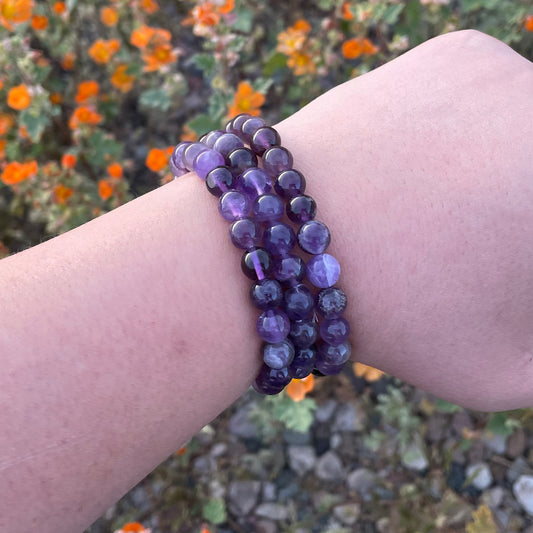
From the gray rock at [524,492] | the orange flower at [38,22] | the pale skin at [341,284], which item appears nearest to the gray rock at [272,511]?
the gray rock at [524,492]

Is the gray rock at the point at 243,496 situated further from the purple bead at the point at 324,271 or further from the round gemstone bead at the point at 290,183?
the round gemstone bead at the point at 290,183

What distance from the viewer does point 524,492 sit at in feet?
7.71

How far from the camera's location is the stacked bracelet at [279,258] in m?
1.19

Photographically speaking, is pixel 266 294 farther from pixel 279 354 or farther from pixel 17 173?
pixel 17 173

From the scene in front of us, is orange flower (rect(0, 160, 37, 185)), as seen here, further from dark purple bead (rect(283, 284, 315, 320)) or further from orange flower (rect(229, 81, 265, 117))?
dark purple bead (rect(283, 284, 315, 320))

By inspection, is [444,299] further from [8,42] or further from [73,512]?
[8,42]

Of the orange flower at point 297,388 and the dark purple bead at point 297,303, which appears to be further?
the orange flower at point 297,388

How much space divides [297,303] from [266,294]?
86mm

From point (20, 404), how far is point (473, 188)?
118 centimetres

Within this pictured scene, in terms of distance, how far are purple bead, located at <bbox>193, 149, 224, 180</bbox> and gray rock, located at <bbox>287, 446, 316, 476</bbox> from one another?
1760mm

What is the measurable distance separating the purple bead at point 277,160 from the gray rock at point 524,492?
6.43ft

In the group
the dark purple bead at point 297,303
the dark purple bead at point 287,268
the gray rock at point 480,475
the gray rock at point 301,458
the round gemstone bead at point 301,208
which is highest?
the round gemstone bead at point 301,208

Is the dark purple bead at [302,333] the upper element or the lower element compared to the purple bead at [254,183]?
lower

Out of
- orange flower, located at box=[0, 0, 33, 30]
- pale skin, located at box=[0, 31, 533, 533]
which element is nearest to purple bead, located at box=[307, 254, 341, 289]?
pale skin, located at box=[0, 31, 533, 533]
